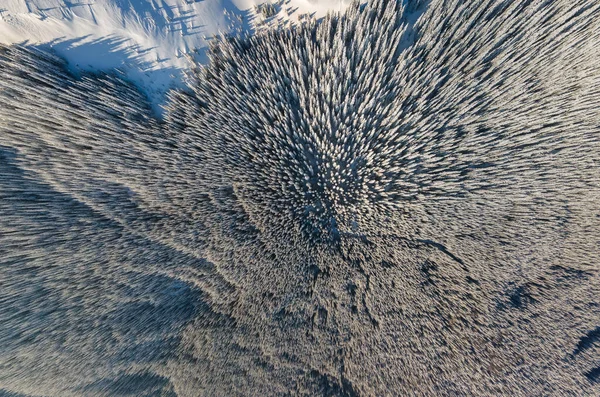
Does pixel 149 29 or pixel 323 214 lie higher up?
pixel 149 29

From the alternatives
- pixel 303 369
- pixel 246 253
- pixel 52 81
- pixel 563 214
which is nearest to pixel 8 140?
pixel 52 81

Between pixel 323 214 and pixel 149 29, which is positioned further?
pixel 323 214

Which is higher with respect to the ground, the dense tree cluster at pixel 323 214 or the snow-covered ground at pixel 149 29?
the snow-covered ground at pixel 149 29

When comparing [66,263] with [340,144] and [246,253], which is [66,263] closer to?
[246,253]

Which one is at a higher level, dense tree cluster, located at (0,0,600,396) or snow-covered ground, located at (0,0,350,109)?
snow-covered ground, located at (0,0,350,109)
